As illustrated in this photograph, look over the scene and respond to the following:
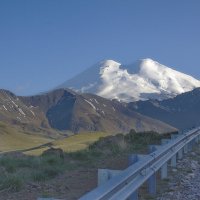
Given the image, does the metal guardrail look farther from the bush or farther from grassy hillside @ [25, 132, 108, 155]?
grassy hillside @ [25, 132, 108, 155]

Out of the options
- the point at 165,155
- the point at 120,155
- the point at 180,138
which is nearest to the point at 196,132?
the point at 120,155

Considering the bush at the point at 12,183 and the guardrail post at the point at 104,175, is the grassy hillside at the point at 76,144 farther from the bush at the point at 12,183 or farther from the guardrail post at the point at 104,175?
the guardrail post at the point at 104,175

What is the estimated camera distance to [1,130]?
195375 mm

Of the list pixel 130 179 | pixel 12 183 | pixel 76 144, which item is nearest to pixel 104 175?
pixel 130 179

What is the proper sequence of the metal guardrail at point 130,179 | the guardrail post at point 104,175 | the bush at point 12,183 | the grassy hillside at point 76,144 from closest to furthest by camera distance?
the metal guardrail at point 130,179 → the guardrail post at point 104,175 → the bush at point 12,183 → the grassy hillside at point 76,144

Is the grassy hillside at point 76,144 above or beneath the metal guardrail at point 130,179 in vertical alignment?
above

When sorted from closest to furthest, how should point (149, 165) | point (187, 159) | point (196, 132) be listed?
1. point (149, 165)
2. point (187, 159)
3. point (196, 132)

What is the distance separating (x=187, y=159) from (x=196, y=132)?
3934 millimetres

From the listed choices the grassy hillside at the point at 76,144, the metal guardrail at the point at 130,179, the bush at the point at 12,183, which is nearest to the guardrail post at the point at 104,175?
the metal guardrail at the point at 130,179

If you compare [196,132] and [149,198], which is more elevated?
[196,132]

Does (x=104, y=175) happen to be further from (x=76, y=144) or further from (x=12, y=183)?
(x=76, y=144)

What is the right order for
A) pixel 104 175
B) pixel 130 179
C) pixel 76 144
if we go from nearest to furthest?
pixel 104 175
pixel 130 179
pixel 76 144

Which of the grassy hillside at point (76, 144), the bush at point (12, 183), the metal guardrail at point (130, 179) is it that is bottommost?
the bush at point (12, 183)

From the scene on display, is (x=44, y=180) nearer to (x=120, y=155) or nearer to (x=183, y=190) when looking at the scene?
(x=183, y=190)
